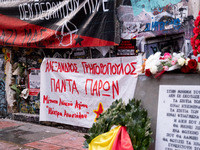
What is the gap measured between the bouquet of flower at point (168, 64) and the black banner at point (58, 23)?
8.92 ft

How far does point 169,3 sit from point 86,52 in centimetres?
235

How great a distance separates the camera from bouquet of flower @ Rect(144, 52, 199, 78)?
2621 mm

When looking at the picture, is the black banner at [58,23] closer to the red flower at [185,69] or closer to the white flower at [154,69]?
the white flower at [154,69]

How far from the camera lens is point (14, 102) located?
830 cm

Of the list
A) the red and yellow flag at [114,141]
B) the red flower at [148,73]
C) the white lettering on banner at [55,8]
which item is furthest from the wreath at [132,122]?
the white lettering on banner at [55,8]

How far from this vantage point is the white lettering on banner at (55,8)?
589cm

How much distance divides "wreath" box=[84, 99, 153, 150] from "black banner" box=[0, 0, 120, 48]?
9.07 feet

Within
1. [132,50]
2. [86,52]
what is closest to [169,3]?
[132,50]

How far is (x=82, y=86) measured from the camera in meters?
6.25

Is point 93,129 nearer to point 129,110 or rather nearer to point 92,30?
point 129,110

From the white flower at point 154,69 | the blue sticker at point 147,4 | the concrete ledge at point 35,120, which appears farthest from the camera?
the concrete ledge at point 35,120

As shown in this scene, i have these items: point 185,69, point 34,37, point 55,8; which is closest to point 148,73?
point 185,69

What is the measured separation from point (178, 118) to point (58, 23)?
15.1 feet

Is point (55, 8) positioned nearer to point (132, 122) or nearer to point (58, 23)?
point (58, 23)
